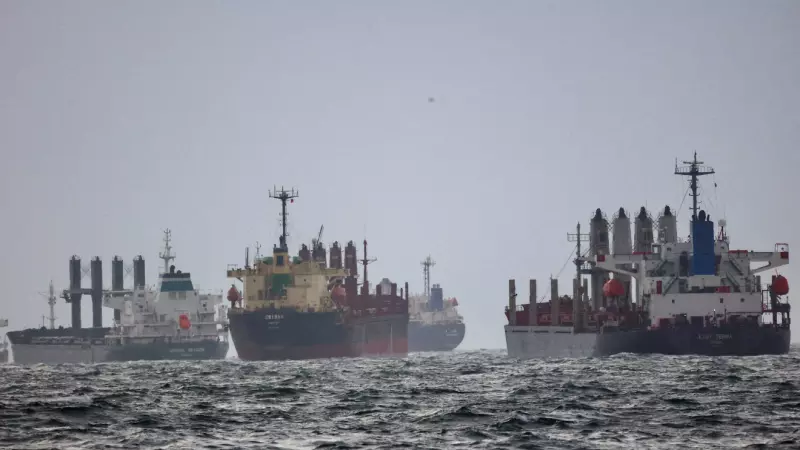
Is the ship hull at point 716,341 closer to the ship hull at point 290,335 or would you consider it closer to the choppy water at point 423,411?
the choppy water at point 423,411

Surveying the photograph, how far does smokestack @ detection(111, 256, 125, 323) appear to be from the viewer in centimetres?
15238

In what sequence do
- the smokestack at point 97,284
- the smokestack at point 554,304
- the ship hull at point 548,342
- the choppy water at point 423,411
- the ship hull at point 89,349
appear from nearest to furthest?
the choppy water at point 423,411 → the ship hull at point 548,342 → the smokestack at point 554,304 → the ship hull at point 89,349 → the smokestack at point 97,284

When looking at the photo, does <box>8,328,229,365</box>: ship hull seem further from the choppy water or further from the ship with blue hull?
the choppy water

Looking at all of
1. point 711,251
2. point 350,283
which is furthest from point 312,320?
point 711,251

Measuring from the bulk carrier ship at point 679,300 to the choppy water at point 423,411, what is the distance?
69.0ft

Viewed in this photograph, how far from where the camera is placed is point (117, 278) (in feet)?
501

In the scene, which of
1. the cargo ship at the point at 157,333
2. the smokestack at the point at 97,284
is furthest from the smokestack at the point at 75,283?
the cargo ship at the point at 157,333

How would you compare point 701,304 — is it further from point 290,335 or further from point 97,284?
point 97,284

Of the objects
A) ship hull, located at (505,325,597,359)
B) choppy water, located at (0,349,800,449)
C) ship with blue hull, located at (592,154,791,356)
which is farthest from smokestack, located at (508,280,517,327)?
choppy water, located at (0,349,800,449)

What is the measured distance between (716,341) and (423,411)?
152ft

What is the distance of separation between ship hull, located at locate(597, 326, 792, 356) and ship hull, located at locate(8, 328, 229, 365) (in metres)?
51.8

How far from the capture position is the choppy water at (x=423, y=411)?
118 feet

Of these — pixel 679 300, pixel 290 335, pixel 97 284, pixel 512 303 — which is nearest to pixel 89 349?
pixel 97 284

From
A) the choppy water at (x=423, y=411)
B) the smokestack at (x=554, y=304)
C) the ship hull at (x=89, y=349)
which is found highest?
the smokestack at (x=554, y=304)
